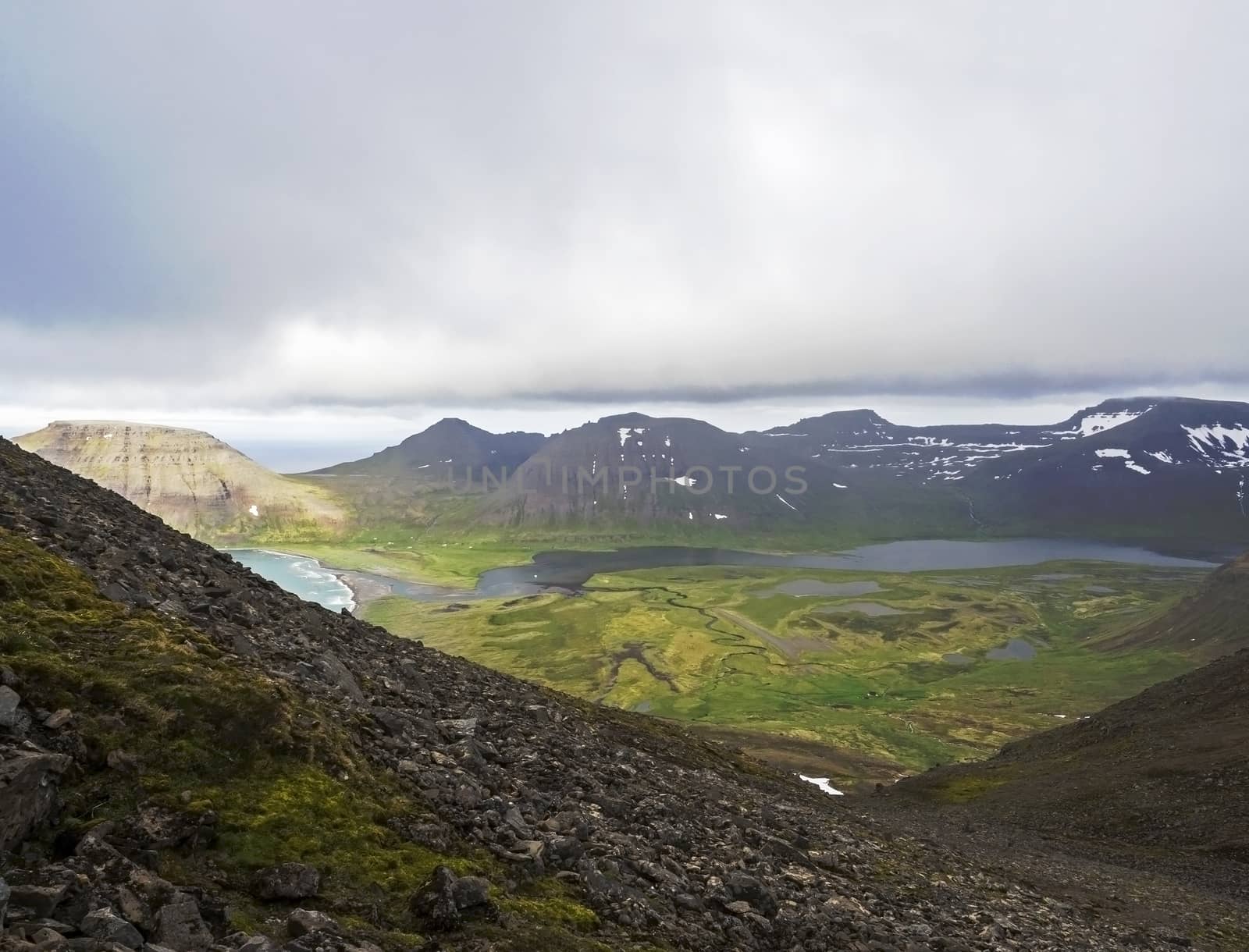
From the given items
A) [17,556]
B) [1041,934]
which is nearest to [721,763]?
[1041,934]

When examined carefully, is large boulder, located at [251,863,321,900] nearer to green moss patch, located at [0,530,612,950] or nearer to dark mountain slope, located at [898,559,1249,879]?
green moss patch, located at [0,530,612,950]

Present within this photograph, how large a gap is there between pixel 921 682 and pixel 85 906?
609 feet

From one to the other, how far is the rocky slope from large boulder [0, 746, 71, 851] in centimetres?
4

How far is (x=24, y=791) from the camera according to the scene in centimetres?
1162

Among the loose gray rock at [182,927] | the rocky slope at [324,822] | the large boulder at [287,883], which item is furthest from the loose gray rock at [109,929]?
the large boulder at [287,883]

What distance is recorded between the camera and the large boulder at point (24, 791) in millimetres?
11234

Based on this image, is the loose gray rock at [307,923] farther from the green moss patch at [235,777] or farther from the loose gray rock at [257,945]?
the loose gray rock at [257,945]

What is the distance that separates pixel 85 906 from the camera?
33.2ft

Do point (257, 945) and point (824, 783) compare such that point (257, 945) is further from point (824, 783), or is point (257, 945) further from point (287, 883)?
point (824, 783)

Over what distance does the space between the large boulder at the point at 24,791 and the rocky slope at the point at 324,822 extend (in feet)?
0.14

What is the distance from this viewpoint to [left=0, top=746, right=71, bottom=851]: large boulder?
11.2 m

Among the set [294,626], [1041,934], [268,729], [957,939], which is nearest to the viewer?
[268,729]

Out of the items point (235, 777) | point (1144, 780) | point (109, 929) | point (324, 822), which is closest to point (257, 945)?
point (109, 929)

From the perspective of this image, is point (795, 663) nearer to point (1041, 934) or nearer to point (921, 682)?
point (921, 682)
